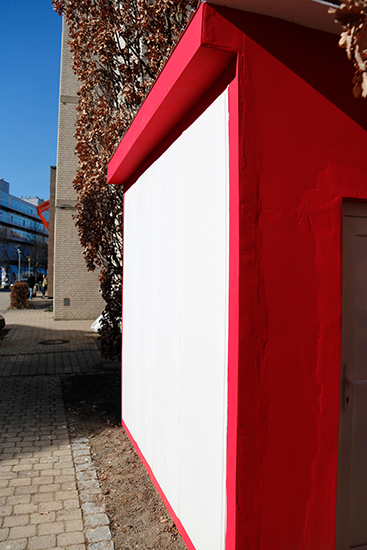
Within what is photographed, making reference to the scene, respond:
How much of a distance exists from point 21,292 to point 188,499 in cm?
2207

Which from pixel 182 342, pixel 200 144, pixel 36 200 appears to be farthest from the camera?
pixel 36 200

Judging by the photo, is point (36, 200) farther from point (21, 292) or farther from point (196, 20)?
point (196, 20)

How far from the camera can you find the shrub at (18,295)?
23.2 meters

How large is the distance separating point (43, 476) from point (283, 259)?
3410mm

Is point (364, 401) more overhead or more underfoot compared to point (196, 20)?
more underfoot

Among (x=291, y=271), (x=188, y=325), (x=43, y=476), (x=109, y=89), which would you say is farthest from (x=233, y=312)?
(x=109, y=89)

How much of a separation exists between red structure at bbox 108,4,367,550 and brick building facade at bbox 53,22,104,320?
1513 centimetres

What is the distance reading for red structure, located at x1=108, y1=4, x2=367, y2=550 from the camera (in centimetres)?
237

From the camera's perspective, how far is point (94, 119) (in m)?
8.20

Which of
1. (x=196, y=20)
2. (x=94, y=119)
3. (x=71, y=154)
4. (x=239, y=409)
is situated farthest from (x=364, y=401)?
(x=71, y=154)

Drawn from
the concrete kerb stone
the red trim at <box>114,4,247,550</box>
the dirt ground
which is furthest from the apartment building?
the red trim at <box>114,4,247,550</box>

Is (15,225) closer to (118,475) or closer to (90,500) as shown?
(118,475)

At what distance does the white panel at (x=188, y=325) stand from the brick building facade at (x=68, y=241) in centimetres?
1313

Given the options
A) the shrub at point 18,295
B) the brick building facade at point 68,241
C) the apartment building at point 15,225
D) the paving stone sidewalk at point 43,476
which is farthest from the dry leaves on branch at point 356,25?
the apartment building at point 15,225
